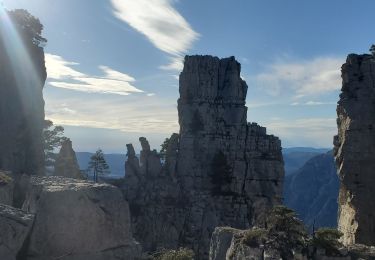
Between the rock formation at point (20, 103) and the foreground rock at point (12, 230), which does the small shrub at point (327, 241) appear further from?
the rock formation at point (20, 103)

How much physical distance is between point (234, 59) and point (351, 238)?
77046 millimetres

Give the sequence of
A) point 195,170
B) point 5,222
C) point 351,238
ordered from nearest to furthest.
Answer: point 5,222
point 351,238
point 195,170

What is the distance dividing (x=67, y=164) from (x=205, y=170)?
46.9 metres

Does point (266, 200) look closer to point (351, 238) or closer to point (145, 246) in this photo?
point (145, 246)

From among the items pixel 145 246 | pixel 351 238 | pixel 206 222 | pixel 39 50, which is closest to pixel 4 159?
pixel 39 50

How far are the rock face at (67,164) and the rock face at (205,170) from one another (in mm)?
30562

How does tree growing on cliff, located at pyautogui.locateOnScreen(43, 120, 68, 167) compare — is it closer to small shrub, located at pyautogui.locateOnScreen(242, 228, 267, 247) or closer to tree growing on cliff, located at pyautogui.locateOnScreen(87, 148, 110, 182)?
tree growing on cliff, located at pyautogui.locateOnScreen(87, 148, 110, 182)

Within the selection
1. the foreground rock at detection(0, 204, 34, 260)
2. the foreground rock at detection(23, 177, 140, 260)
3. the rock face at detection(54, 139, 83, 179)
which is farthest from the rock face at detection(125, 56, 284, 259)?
the foreground rock at detection(0, 204, 34, 260)

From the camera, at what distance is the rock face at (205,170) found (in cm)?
11900

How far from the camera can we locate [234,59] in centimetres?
13475

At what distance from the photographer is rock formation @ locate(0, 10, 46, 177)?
8744cm

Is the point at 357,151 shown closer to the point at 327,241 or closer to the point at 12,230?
the point at 327,241

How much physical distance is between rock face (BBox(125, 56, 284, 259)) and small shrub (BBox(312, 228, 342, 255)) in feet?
270

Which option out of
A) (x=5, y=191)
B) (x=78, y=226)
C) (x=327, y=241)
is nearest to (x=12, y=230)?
(x=78, y=226)
